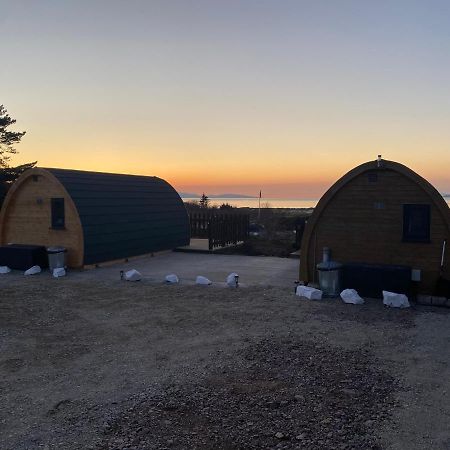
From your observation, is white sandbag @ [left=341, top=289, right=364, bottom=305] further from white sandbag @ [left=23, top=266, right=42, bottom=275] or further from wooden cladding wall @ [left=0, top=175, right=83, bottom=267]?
white sandbag @ [left=23, top=266, right=42, bottom=275]

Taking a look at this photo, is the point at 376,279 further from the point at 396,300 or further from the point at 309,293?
the point at 309,293

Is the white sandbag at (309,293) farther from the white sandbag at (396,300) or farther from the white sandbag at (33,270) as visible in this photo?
the white sandbag at (33,270)

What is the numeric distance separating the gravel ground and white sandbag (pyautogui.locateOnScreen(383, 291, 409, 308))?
0.29 m

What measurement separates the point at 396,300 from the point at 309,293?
2225mm

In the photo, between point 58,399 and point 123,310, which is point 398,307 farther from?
point 58,399

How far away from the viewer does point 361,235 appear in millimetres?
12969

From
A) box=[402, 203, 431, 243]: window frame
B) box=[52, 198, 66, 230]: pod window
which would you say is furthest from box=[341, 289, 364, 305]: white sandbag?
box=[52, 198, 66, 230]: pod window

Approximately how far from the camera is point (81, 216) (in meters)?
17.2

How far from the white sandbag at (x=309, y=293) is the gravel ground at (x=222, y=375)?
15.6 inches

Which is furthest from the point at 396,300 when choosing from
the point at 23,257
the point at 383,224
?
the point at 23,257

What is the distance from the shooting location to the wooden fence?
2330cm

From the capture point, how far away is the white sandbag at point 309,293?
11.9 metres

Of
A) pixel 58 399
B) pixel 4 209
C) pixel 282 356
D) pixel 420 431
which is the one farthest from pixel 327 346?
pixel 4 209

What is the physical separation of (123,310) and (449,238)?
876 centimetres
